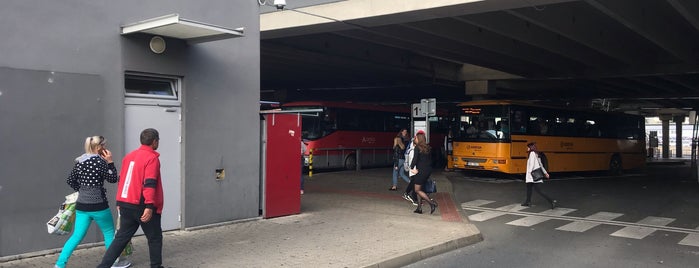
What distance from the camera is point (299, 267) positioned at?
690cm

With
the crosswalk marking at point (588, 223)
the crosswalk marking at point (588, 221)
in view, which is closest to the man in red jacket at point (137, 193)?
the crosswalk marking at point (588, 221)

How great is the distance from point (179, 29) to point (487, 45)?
43.0ft

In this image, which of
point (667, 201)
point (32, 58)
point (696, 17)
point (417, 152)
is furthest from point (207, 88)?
point (667, 201)

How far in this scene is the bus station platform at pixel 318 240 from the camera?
714 cm

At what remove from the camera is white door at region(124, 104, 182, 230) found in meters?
8.50

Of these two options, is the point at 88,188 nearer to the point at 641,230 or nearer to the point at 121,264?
the point at 121,264

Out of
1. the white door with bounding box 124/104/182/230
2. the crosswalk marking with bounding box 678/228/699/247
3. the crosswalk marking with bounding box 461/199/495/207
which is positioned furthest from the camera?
the crosswalk marking with bounding box 461/199/495/207

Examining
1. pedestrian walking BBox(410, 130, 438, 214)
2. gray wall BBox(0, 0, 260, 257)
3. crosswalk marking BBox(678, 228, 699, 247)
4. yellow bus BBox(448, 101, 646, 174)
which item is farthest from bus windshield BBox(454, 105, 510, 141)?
gray wall BBox(0, 0, 260, 257)

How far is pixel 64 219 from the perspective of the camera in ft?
20.2

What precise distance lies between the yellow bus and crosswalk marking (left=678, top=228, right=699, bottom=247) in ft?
28.9

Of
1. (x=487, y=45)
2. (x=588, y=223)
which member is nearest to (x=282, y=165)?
(x=588, y=223)

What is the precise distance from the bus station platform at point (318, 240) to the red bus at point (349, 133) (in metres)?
9.92

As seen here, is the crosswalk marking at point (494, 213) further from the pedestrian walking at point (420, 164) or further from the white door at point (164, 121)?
the white door at point (164, 121)

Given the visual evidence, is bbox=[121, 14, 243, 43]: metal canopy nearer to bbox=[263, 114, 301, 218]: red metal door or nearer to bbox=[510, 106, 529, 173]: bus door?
bbox=[263, 114, 301, 218]: red metal door
